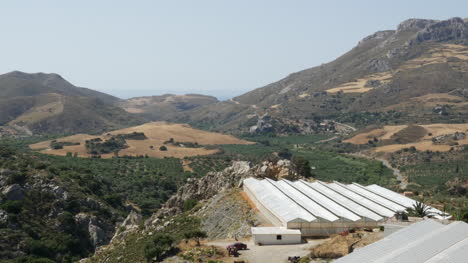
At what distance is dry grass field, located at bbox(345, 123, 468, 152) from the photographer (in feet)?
472

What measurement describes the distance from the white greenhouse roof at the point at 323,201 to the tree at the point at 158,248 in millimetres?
11761

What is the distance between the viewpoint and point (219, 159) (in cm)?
13025

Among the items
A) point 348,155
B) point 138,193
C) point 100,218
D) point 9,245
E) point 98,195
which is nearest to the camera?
point 9,245

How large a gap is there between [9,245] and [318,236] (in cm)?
3682

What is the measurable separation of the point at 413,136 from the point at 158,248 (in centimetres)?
13651

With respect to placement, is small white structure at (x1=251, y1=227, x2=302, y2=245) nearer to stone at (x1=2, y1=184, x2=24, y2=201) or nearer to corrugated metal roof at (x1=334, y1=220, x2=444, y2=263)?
corrugated metal roof at (x1=334, y1=220, x2=444, y2=263)

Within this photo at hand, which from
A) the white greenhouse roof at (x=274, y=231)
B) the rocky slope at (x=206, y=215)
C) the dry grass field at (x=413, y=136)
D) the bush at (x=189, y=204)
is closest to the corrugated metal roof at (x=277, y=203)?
the white greenhouse roof at (x=274, y=231)

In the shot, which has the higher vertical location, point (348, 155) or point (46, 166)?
point (46, 166)

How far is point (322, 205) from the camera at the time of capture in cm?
5253

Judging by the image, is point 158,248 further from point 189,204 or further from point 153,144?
point 153,144

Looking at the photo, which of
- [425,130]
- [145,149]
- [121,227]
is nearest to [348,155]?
[425,130]

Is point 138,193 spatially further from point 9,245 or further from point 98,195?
point 9,245

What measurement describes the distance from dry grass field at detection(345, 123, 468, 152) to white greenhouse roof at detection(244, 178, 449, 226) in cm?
8469

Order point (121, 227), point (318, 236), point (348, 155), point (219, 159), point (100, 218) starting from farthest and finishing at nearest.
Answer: point (348, 155)
point (219, 159)
point (100, 218)
point (121, 227)
point (318, 236)
